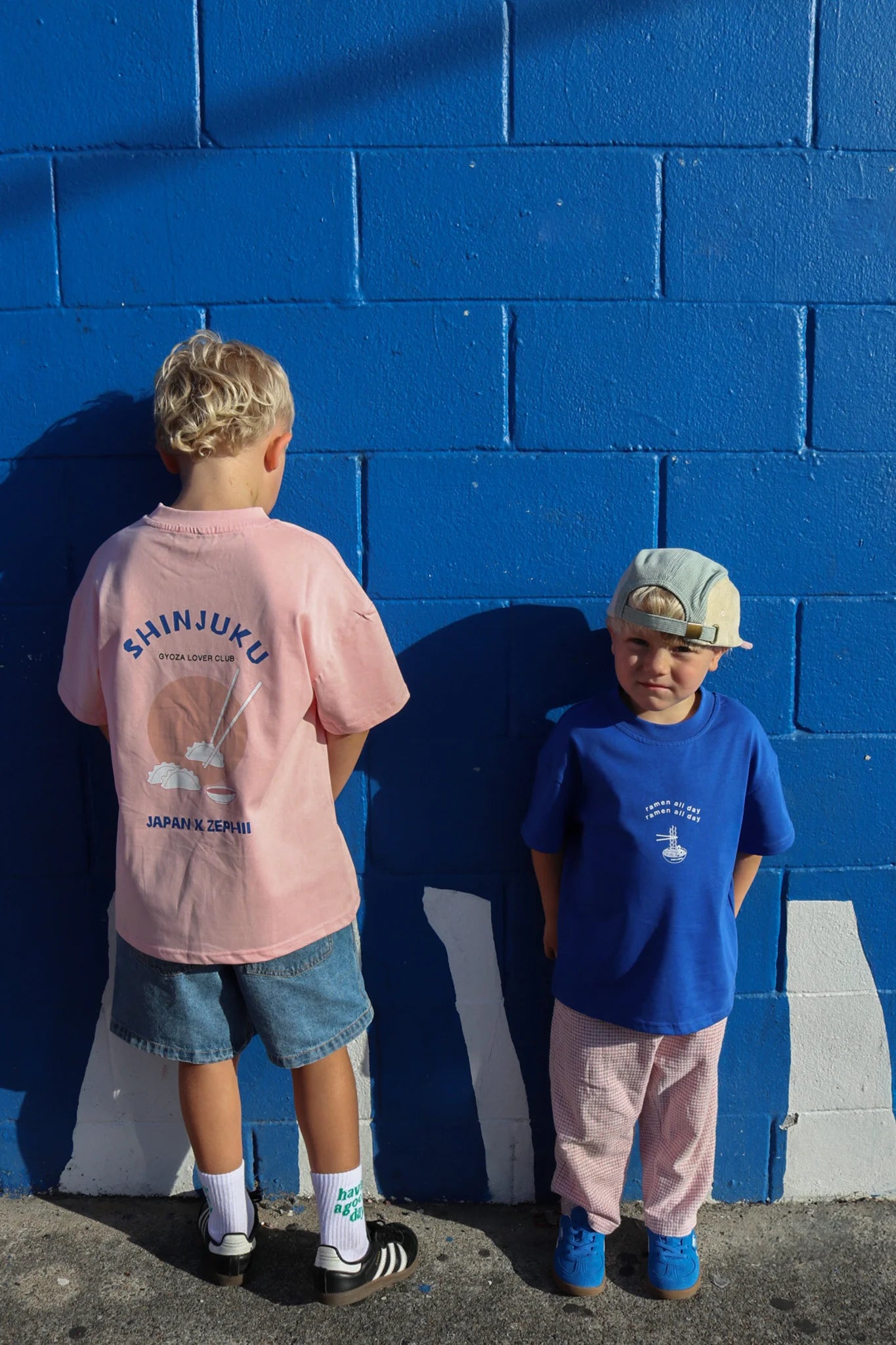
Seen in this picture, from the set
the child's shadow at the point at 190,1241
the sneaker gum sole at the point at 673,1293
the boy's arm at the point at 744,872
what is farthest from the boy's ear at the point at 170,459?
the sneaker gum sole at the point at 673,1293

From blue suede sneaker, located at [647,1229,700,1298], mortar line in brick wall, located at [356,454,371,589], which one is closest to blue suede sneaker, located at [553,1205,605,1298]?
blue suede sneaker, located at [647,1229,700,1298]

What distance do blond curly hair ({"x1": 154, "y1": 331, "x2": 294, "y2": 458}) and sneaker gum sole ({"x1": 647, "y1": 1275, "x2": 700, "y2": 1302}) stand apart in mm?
1948

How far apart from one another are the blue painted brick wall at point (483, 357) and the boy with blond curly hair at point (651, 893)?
0.67 feet

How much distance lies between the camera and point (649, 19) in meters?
2.03

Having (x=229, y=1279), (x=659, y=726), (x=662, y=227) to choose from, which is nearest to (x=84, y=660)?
(x=659, y=726)

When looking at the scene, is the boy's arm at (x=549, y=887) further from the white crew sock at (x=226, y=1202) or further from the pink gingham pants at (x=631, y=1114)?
the white crew sock at (x=226, y=1202)

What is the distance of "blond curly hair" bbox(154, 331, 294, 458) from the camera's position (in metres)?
1.89

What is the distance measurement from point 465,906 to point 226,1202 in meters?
0.80

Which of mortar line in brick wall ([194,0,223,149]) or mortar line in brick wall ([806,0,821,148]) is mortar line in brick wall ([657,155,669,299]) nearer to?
mortar line in brick wall ([806,0,821,148])

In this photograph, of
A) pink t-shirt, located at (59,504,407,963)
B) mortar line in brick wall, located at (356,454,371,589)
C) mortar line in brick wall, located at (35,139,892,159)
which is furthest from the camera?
mortar line in brick wall, located at (356,454,371,589)

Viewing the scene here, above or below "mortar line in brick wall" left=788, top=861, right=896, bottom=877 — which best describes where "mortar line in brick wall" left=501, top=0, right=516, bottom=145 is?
above

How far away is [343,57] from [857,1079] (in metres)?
2.52

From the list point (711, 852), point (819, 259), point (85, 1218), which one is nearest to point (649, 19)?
point (819, 259)

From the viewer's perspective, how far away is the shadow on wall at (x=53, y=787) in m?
2.19
